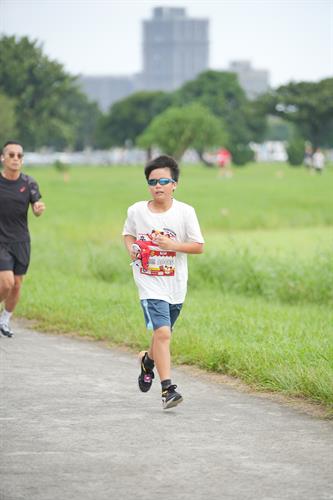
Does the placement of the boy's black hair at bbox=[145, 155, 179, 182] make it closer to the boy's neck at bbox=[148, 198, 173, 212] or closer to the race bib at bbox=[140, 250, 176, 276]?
the boy's neck at bbox=[148, 198, 173, 212]

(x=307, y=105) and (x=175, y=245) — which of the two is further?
(x=307, y=105)

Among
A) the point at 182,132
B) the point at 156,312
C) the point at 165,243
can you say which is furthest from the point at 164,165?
the point at 182,132

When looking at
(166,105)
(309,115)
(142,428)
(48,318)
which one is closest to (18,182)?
(48,318)

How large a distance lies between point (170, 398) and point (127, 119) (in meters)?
124

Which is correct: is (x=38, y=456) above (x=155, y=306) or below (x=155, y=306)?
below

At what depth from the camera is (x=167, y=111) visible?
298ft

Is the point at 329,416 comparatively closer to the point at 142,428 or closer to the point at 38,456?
the point at 142,428

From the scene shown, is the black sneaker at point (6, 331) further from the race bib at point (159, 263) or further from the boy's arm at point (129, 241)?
the race bib at point (159, 263)

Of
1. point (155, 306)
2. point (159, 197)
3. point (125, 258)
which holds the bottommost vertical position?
point (125, 258)

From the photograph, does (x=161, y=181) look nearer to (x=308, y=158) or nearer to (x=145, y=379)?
(x=145, y=379)

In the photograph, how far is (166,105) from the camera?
400 feet

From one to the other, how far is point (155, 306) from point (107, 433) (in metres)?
1.12

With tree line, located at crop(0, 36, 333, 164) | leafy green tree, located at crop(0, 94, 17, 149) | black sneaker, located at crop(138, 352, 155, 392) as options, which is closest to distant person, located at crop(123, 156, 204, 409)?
black sneaker, located at crop(138, 352, 155, 392)

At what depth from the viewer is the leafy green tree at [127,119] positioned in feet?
424
